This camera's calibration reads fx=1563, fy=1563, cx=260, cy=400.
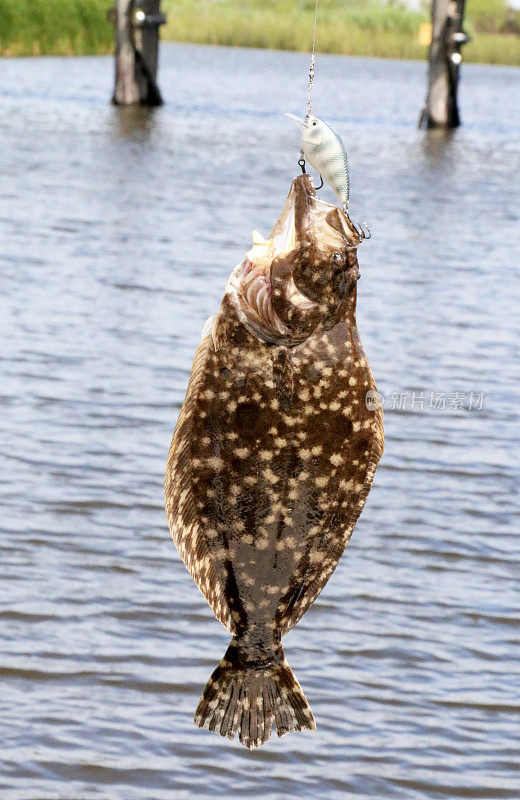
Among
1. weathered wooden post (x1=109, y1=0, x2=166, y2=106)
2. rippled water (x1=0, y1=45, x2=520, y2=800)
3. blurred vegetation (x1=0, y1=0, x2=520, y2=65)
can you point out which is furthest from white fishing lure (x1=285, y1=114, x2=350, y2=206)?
blurred vegetation (x1=0, y1=0, x2=520, y2=65)

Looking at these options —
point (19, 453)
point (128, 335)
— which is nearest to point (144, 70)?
point (128, 335)

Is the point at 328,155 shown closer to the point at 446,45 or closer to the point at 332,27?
the point at 446,45

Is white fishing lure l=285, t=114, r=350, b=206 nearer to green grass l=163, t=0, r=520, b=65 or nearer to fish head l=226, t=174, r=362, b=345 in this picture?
fish head l=226, t=174, r=362, b=345

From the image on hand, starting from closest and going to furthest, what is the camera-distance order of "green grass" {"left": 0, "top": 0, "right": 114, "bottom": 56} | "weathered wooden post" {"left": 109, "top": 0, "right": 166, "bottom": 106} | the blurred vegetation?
"weathered wooden post" {"left": 109, "top": 0, "right": 166, "bottom": 106}, "green grass" {"left": 0, "top": 0, "right": 114, "bottom": 56}, the blurred vegetation

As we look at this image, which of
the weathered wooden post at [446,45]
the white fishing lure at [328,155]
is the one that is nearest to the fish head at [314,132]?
the white fishing lure at [328,155]

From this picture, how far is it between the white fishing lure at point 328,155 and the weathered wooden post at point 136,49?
88.0 ft

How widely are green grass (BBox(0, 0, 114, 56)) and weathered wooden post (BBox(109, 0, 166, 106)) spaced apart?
12515mm

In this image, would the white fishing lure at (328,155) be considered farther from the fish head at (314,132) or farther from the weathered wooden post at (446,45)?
the weathered wooden post at (446,45)

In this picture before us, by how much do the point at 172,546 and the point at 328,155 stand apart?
5.22m

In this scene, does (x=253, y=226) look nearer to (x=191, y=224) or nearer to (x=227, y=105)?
(x=191, y=224)

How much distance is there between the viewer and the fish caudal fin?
3.09m

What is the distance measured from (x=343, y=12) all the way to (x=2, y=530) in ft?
189

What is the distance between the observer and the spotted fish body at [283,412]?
2766 millimetres

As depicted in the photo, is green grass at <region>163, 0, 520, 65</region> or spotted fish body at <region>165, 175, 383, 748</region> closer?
spotted fish body at <region>165, 175, 383, 748</region>
